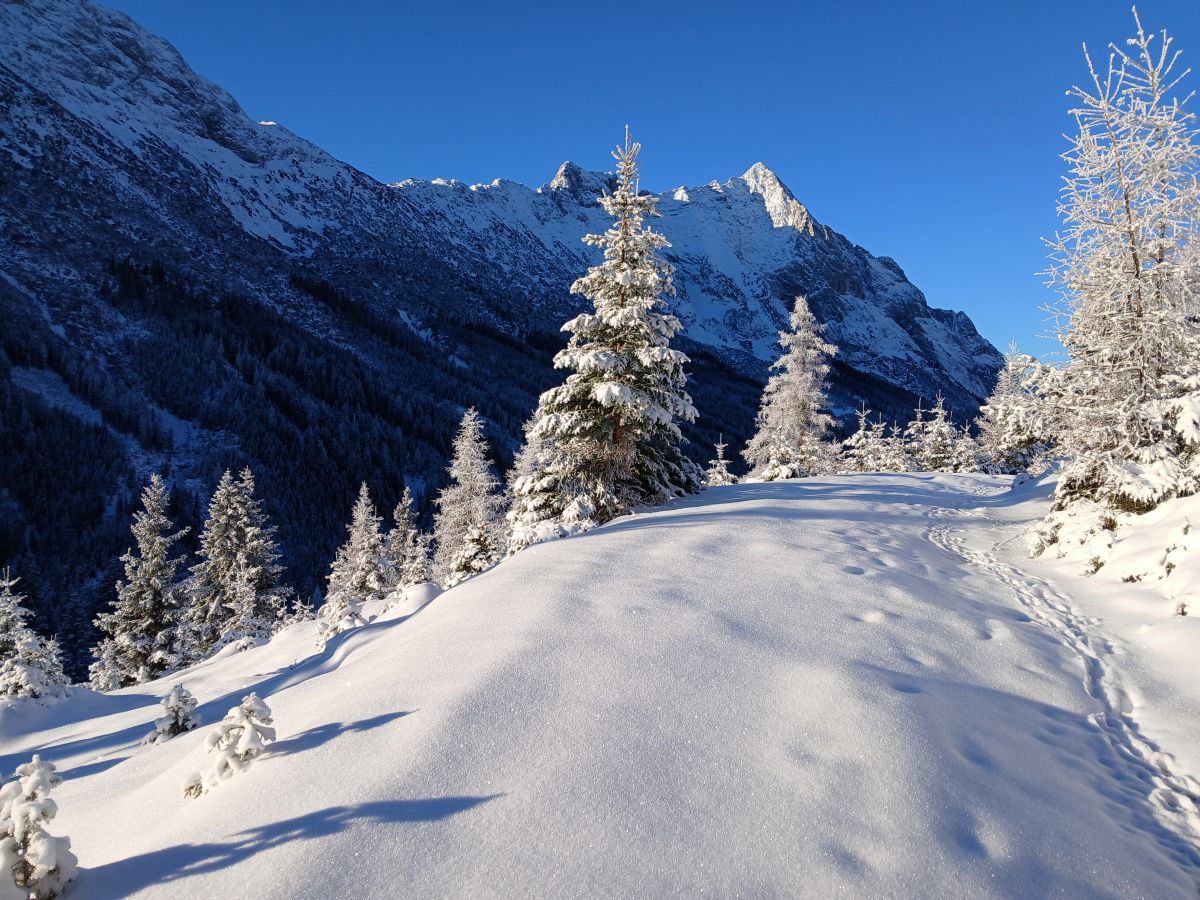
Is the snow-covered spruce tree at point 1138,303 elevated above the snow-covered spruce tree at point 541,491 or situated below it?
above

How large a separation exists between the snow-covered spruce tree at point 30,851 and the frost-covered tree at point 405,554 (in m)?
28.7

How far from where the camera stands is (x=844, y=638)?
5758mm

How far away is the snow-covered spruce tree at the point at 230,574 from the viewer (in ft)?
106

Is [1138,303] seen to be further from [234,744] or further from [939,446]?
[939,446]

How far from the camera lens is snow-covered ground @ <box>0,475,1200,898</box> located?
2873 millimetres

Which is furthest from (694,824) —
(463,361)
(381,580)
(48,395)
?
(463,361)

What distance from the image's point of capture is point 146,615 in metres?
30.8

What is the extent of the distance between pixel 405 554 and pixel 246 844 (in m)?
40.8

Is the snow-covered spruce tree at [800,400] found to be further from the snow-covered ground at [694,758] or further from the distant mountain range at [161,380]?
the distant mountain range at [161,380]

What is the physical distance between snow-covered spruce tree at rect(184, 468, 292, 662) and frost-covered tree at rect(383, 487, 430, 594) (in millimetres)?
6221

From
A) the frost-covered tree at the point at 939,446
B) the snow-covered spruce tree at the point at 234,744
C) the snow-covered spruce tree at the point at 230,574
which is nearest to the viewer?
the snow-covered spruce tree at the point at 234,744

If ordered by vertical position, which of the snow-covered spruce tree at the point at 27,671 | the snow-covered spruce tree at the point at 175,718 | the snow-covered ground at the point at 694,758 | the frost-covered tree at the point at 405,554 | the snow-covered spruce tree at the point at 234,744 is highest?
the snow-covered ground at the point at 694,758

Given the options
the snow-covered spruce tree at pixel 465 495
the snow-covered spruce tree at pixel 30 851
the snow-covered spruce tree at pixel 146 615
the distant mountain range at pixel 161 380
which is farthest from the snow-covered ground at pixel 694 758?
the distant mountain range at pixel 161 380

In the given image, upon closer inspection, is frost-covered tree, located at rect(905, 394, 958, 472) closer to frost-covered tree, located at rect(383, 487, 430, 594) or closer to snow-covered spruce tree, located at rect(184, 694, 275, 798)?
frost-covered tree, located at rect(383, 487, 430, 594)
